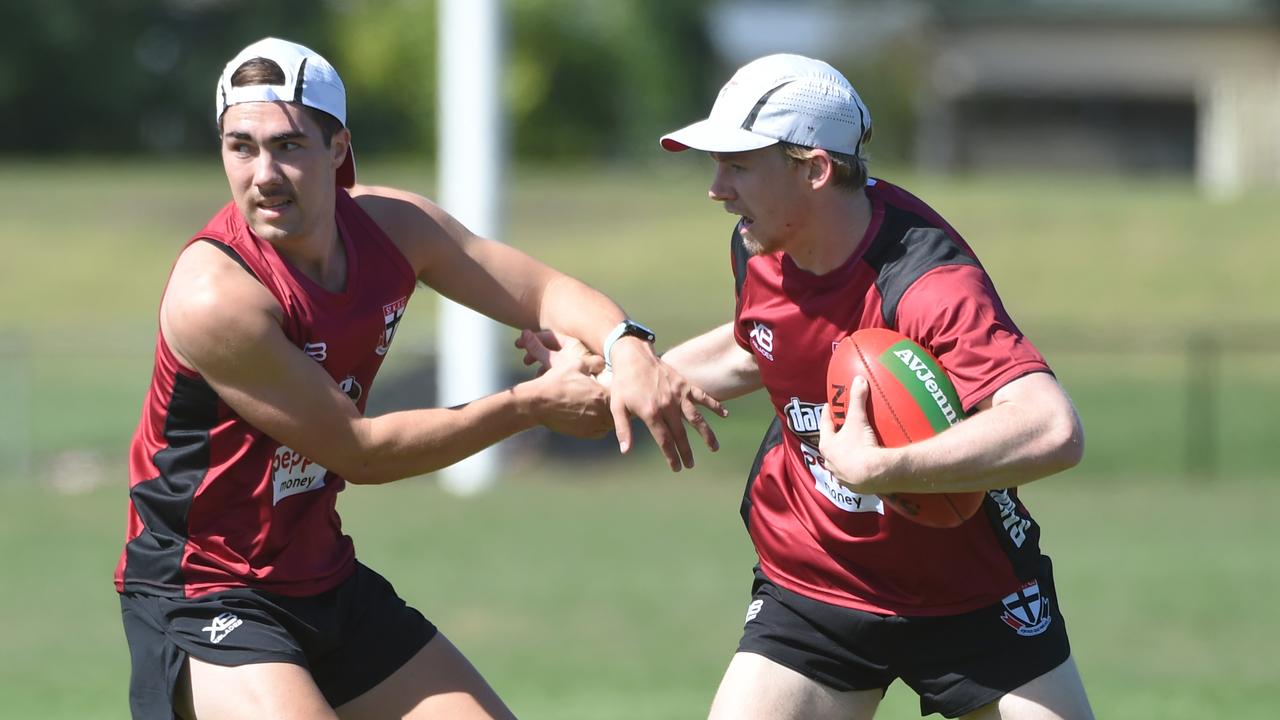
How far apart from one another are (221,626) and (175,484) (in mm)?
397

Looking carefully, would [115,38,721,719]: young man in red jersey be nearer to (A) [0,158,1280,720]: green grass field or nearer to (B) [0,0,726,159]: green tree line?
(A) [0,158,1280,720]: green grass field

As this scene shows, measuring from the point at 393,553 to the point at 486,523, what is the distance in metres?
1.70

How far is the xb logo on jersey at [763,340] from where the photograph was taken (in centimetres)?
442

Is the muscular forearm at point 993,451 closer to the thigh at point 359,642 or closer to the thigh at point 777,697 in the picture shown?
the thigh at point 777,697

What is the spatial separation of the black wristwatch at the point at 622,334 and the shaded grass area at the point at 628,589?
3845mm

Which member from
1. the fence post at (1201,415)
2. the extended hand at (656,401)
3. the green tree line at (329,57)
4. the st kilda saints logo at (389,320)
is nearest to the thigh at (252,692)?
the st kilda saints logo at (389,320)

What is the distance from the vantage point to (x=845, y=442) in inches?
149

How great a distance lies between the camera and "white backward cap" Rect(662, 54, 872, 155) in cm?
407

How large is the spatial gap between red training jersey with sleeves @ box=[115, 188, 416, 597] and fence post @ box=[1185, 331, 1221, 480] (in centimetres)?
1496

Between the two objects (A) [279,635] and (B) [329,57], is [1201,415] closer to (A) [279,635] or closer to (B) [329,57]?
(A) [279,635]

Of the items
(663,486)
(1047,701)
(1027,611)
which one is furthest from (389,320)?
(663,486)

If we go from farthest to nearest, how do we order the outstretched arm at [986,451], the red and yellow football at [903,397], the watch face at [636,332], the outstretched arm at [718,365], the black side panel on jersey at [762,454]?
the outstretched arm at [718,365]
the black side panel on jersey at [762,454]
the watch face at [636,332]
the red and yellow football at [903,397]
the outstretched arm at [986,451]

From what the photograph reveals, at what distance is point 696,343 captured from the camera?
4.90 m

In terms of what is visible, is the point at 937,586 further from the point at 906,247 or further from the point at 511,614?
the point at 511,614
